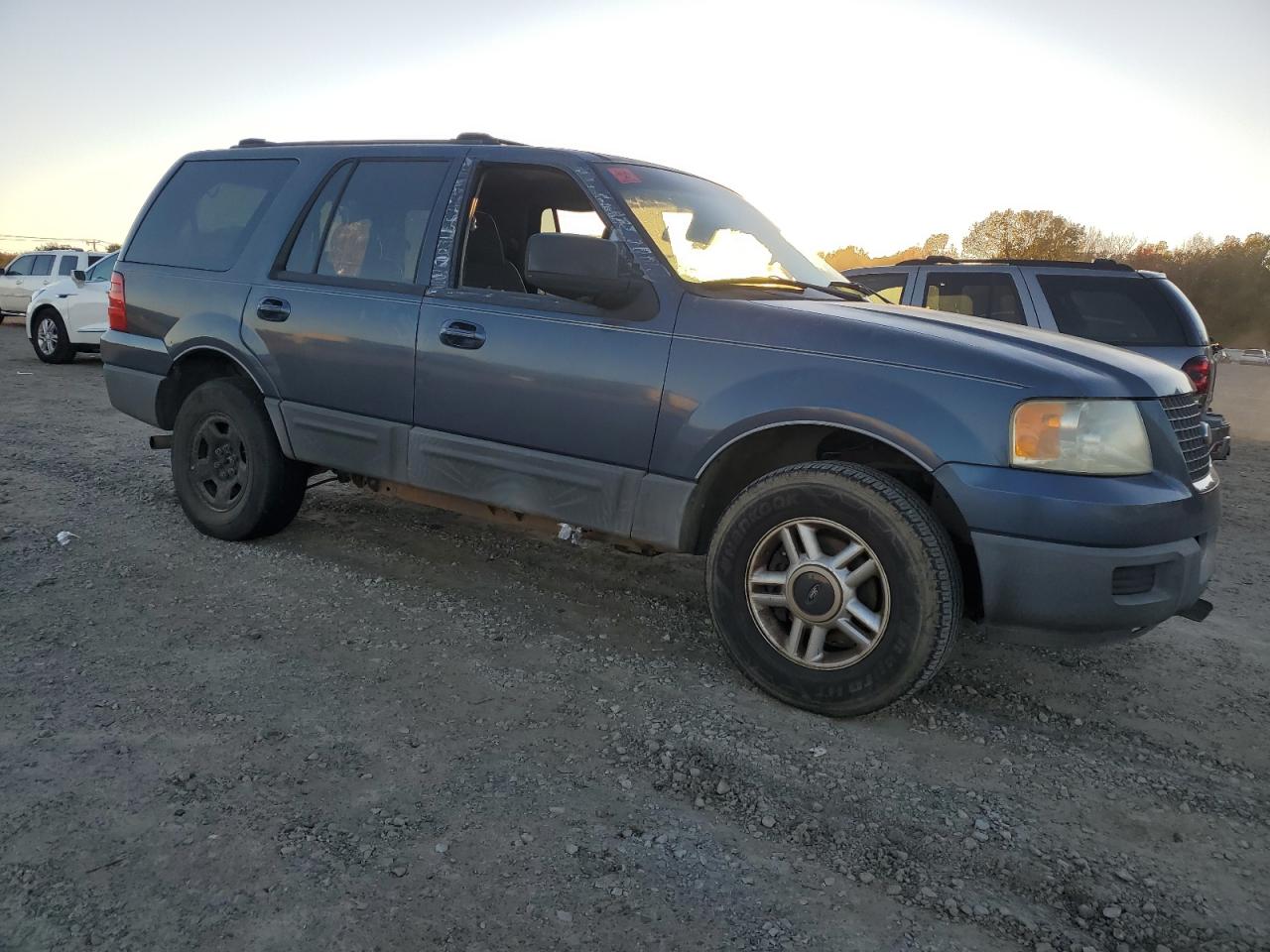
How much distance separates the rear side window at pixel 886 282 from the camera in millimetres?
8203

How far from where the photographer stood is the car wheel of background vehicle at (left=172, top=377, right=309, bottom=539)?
448cm

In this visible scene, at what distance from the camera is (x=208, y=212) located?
4.73 metres

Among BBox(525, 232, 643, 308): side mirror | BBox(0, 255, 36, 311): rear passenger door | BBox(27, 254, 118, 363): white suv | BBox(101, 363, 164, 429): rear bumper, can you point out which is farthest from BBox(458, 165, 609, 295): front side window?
BBox(0, 255, 36, 311): rear passenger door

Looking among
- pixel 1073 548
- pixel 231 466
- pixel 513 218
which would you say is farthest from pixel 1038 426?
pixel 231 466

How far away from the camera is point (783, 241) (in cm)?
418

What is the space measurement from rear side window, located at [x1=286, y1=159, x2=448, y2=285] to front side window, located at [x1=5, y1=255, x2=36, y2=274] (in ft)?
55.2

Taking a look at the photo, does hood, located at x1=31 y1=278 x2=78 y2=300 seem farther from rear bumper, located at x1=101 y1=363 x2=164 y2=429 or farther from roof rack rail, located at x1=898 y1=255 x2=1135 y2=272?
roof rack rail, located at x1=898 y1=255 x2=1135 y2=272

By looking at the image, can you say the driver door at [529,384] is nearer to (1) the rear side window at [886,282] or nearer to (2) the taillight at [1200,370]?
(1) the rear side window at [886,282]

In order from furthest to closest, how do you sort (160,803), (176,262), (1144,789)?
(176,262), (1144,789), (160,803)

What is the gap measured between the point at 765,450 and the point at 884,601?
2.52 ft

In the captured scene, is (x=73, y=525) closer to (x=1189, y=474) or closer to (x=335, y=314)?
(x=335, y=314)

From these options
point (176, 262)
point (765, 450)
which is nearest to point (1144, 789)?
point (765, 450)

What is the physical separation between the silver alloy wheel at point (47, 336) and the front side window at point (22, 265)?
18.4ft

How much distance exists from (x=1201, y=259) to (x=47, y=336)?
2724 inches
